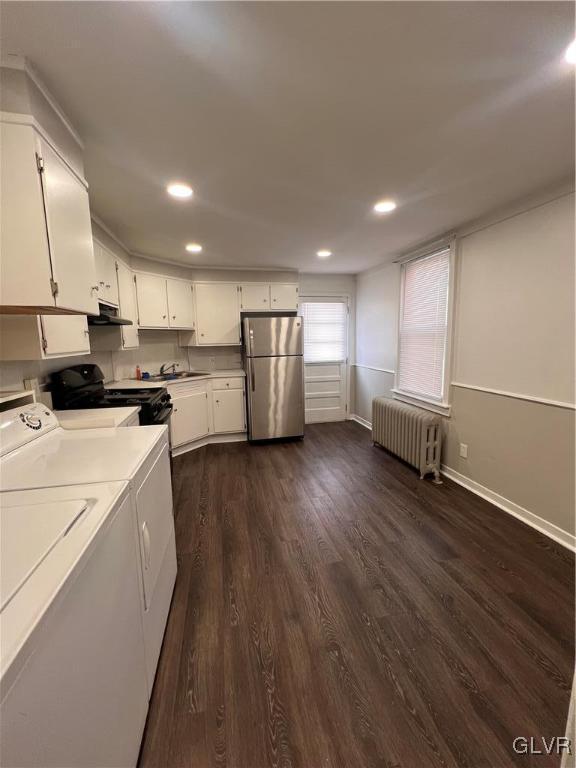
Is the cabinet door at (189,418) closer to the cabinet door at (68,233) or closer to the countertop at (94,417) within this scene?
the countertop at (94,417)

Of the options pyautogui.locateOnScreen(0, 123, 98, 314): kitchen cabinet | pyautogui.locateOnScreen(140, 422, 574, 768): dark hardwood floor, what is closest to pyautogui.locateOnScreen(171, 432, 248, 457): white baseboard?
pyautogui.locateOnScreen(140, 422, 574, 768): dark hardwood floor

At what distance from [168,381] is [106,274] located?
1242 mm

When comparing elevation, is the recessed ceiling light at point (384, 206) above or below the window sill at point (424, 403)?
above

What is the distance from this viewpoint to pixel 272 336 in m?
3.95

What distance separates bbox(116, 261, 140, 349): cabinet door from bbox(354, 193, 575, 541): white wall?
322 centimetres

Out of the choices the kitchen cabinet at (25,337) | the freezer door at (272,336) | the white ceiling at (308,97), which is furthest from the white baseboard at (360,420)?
the kitchen cabinet at (25,337)

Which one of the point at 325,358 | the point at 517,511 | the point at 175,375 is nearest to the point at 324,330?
the point at 325,358

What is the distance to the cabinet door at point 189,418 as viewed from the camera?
3.59 m

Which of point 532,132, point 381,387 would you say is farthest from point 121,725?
point 381,387

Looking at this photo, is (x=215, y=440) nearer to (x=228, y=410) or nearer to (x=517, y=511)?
(x=228, y=410)

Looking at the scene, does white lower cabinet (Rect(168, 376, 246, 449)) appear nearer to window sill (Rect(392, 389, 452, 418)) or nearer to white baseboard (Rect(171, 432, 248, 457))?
white baseboard (Rect(171, 432, 248, 457))

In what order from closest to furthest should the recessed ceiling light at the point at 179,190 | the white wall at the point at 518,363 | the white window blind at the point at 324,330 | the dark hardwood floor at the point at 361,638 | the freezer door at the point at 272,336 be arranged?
the dark hardwood floor at the point at 361,638 < the recessed ceiling light at the point at 179,190 < the white wall at the point at 518,363 < the freezer door at the point at 272,336 < the white window blind at the point at 324,330

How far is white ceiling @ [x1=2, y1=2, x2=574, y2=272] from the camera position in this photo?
3.08 ft

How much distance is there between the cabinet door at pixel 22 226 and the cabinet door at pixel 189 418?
7.97ft
